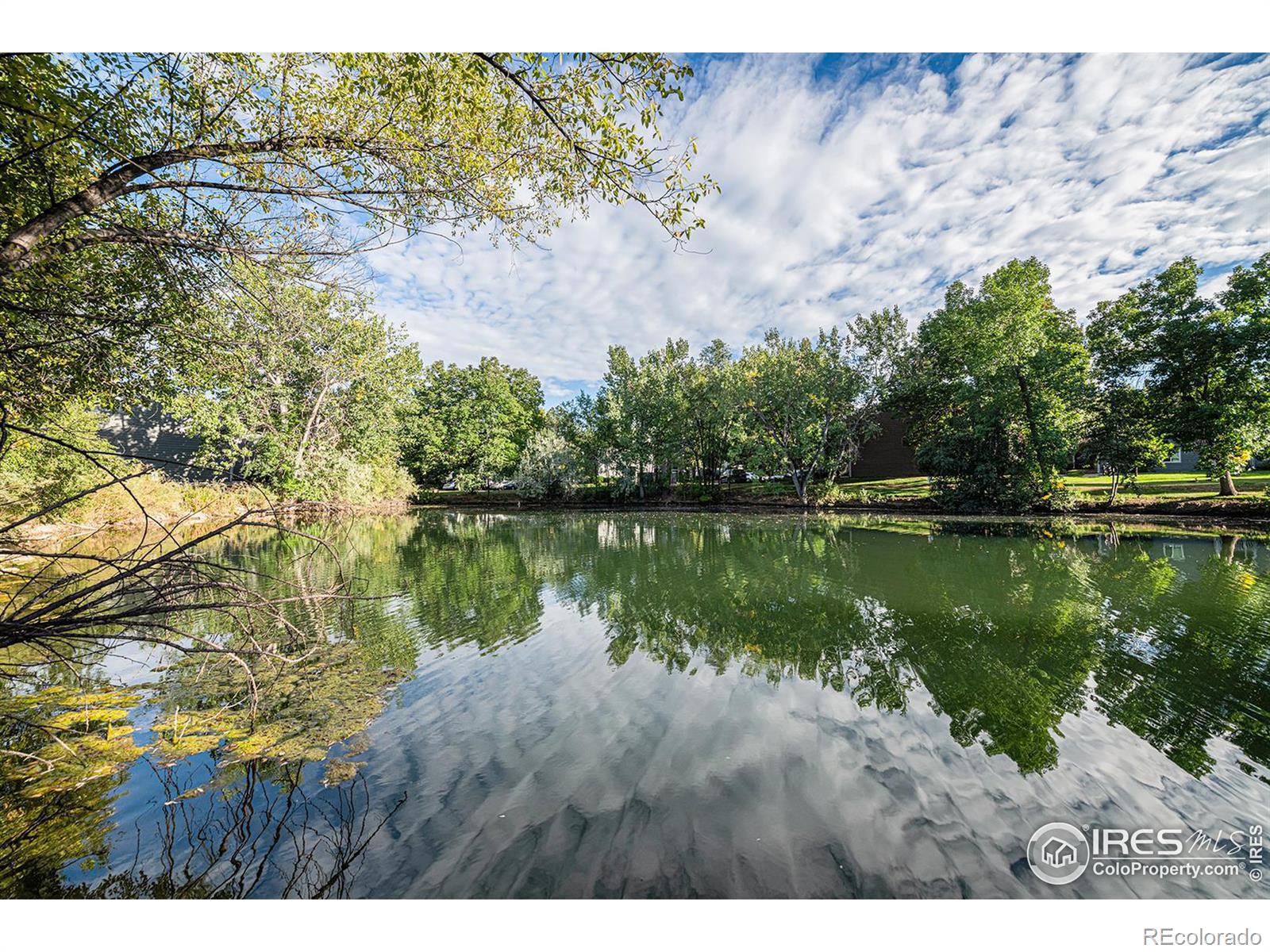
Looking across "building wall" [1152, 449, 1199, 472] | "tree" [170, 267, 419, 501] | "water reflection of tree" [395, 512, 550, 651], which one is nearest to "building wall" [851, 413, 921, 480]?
"building wall" [1152, 449, 1199, 472]

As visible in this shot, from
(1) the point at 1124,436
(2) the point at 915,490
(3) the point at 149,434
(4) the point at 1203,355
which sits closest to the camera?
(4) the point at 1203,355

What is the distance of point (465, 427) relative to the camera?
4481 cm

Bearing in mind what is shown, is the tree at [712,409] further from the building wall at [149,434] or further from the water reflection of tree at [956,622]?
the building wall at [149,434]

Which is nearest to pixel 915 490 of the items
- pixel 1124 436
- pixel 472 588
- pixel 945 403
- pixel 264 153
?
pixel 945 403

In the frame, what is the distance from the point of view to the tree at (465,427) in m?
43.9

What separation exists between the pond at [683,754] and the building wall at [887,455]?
88.7 ft

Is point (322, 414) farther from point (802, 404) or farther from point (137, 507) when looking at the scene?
point (802, 404)

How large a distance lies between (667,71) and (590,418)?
127 feet

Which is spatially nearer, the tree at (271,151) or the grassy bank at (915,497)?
the tree at (271,151)

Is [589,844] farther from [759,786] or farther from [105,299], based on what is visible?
Answer: [105,299]

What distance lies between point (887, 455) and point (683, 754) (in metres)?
36.7

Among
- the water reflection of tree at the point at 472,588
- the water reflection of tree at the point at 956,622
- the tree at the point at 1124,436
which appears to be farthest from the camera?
the tree at the point at 1124,436

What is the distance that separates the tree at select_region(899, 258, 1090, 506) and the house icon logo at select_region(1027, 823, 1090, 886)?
23.3 meters

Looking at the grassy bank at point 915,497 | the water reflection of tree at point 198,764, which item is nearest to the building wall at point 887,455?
the grassy bank at point 915,497
